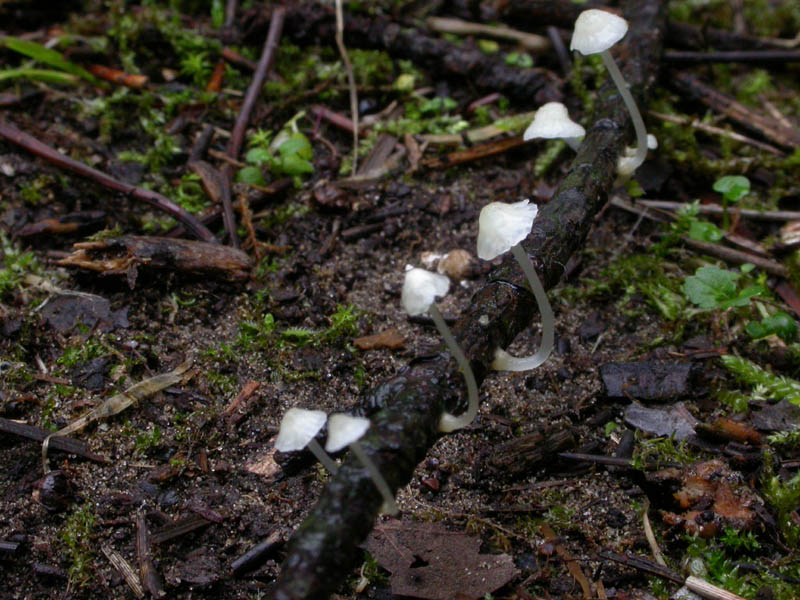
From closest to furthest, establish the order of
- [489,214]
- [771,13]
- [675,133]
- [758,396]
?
[489,214] → [758,396] → [675,133] → [771,13]

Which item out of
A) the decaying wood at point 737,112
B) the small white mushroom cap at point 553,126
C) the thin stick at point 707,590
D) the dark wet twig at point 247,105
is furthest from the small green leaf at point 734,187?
the dark wet twig at point 247,105

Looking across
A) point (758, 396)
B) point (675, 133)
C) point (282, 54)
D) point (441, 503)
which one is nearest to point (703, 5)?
point (675, 133)

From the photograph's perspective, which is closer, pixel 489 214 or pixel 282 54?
pixel 489 214

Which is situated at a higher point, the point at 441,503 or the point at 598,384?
the point at 441,503

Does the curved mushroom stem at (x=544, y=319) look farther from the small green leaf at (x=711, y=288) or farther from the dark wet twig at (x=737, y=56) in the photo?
the dark wet twig at (x=737, y=56)

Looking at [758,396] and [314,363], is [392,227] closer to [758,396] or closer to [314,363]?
[314,363]

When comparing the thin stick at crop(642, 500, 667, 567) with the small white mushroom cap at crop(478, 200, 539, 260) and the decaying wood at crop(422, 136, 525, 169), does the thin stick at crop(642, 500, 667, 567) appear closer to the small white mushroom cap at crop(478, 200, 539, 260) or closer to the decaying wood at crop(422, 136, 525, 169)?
the small white mushroom cap at crop(478, 200, 539, 260)

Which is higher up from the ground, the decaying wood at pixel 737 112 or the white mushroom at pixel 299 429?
the white mushroom at pixel 299 429
